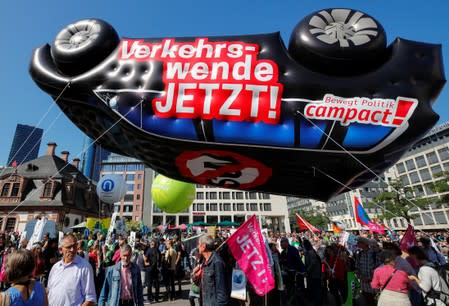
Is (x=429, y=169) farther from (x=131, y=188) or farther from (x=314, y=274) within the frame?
(x=131, y=188)

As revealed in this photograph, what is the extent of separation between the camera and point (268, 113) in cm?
436

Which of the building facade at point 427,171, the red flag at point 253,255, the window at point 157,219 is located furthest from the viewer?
the window at point 157,219

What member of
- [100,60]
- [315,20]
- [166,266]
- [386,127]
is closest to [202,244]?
[386,127]

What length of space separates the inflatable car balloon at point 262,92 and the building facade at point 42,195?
35630 mm

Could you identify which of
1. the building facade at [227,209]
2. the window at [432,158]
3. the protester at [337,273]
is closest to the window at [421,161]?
the window at [432,158]

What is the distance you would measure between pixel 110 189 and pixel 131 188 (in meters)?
64.8

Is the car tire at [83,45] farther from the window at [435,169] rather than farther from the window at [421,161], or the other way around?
the window at [421,161]

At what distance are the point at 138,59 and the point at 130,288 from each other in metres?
4.10

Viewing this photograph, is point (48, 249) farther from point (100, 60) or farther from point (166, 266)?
point (100, 60)

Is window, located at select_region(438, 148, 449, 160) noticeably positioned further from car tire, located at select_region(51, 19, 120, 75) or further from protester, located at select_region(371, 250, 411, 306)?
car tire, located at select_region(51, 19, 120, 75)

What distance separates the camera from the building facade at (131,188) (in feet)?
235

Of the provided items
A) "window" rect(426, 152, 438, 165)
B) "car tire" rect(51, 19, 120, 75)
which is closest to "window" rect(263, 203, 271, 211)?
"window" rect(426, 152, 438, 165)

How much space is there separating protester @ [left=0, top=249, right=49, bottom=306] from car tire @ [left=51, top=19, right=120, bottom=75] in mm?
3664

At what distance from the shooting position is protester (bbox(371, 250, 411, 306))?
415 cm
